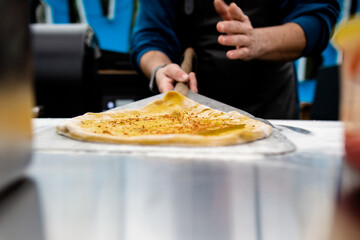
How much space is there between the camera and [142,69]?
4.78 ft

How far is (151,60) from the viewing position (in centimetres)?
137

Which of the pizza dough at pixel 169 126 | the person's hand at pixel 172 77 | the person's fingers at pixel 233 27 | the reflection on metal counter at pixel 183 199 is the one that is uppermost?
the person's fingers at pixel 233 27

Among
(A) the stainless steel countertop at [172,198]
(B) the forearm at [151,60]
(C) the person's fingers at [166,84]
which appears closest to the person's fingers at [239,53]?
(C) the person's fingers at [166,84]

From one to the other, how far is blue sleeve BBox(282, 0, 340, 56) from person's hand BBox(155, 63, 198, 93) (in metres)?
0.51

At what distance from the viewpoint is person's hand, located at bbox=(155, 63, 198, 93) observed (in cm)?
109

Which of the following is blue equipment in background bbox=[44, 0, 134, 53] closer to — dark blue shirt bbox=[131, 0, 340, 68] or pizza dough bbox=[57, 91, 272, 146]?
dark blue shirt bbox=[131, 0, 340, 68]

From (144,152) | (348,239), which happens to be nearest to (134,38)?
(144,152)

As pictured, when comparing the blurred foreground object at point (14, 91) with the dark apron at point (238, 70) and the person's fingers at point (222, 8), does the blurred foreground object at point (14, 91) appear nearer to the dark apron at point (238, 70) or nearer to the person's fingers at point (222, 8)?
the person's fingers at point (222, 8)

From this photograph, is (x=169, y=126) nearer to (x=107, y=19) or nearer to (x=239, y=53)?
(x=239, y=53)

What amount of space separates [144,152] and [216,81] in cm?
94

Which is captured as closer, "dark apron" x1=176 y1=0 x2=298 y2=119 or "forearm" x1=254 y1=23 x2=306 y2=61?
"forearm" x1=254 y1=23 x2=306 y2=61

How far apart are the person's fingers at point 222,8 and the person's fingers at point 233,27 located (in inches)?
1.4

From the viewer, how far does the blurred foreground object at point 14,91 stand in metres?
0.28

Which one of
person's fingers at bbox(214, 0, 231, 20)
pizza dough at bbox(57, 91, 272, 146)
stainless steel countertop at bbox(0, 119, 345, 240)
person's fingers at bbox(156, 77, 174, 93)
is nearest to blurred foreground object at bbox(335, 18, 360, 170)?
stainless steel countertop at bbox(0, 119, 345, 240)
